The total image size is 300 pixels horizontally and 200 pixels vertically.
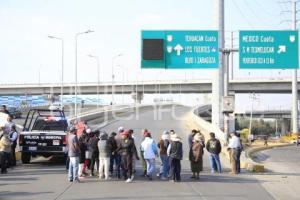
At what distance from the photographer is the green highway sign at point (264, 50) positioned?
3133 cm

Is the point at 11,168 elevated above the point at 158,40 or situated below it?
below

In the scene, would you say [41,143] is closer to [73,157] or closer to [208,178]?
[73,157]

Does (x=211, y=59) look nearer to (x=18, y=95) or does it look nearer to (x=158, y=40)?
(x=158, y=40)

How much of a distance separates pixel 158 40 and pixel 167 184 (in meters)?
14.6

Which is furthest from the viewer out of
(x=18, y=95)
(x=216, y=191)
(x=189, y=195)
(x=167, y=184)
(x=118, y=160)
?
(x=18, y=95)

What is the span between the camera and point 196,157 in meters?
19.6

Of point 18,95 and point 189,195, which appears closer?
point 189,195

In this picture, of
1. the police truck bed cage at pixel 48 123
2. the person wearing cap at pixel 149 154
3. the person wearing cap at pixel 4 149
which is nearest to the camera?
the person wearing cap at pixel 4 149

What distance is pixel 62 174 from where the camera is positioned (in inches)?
776

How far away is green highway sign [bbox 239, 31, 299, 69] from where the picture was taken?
3133cm

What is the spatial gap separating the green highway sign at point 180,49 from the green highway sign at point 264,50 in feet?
4.98

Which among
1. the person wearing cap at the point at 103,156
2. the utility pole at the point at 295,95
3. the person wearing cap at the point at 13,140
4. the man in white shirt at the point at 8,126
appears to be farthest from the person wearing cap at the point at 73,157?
the utility pole at the point at 295,95

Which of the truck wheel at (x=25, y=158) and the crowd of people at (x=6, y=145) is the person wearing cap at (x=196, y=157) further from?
the truck wheel at (x=25, y=158)

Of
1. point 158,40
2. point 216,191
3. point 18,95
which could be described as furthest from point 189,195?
point 18,95
